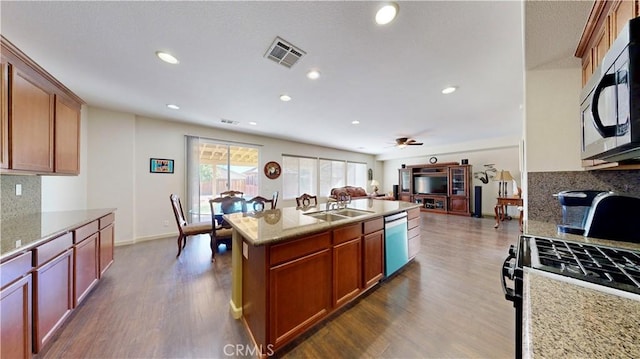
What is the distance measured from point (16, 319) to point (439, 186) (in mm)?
8686

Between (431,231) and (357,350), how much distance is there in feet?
13.3

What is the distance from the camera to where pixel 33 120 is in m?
1.82

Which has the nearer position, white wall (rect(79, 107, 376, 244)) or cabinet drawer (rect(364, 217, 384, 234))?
cabinet drawer (rect(364, 217, 384, 234))

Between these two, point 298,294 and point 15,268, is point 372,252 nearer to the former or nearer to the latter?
point 298,294

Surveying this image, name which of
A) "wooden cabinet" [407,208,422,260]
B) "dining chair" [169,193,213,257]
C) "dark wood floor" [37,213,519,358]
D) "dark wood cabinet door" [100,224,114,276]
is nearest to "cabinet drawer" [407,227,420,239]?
"wooden cabinet" [407,208,422,260]

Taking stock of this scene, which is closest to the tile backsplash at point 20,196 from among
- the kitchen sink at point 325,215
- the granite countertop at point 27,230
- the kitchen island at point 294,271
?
the granite countertop at point 27,230

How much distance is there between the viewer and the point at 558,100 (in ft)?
5.11

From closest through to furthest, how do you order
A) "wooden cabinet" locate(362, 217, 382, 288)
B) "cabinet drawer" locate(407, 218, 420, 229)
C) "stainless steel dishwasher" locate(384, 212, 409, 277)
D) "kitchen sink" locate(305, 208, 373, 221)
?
1. "wooden cabinet" locate(362, 217, 382, 288)
2. "kitchen sink" locate(305, 208, 373, 221)
3. "stainless steel dishwasher" locate(384, 212, 409, 277)
4. "cabinet drawer" locate(407, 218, 420, 229)

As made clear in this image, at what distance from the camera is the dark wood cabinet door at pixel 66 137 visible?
2168mm

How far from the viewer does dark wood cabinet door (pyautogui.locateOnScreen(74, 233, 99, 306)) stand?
188 cm

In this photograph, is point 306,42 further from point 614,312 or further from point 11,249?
point 11,249

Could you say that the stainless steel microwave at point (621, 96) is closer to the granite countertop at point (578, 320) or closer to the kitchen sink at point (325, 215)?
the granite countertop at point (578, 320)

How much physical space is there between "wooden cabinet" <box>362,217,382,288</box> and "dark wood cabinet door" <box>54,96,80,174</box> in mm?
3345

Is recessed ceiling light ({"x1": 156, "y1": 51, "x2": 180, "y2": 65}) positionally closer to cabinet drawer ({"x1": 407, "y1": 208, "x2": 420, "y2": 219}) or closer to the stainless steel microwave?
the stainless steel microwave
